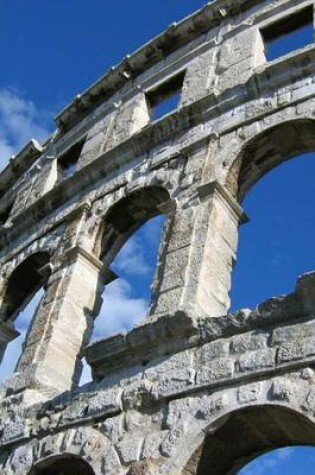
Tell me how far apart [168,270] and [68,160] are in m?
6.60

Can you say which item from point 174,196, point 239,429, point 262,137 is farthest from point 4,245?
point 239,429

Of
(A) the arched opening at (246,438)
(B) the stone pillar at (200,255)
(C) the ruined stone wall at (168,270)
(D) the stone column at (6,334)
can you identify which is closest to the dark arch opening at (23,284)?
(C) the ruined stone wall at (168,270)

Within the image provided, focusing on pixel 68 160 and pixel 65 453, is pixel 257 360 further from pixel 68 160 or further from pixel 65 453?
pixel 68 160

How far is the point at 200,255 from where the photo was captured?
24.6 ft

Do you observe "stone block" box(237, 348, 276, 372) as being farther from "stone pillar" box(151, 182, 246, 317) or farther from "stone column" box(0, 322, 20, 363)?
"stone column" box(0, 322, 20, 363)

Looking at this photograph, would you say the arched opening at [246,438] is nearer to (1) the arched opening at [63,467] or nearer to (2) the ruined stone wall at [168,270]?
(2) the ruined stone wall at [168,270]

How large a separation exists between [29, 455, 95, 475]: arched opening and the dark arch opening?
4.36 metres

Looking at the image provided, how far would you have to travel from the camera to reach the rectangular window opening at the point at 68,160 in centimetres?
1329

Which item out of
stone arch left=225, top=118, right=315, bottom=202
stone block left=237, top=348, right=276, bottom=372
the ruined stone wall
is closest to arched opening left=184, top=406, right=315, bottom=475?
the ruined stone wall

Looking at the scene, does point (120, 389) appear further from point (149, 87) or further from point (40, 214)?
point (149, 87)

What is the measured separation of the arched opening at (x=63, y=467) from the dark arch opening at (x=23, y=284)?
4.36 metres

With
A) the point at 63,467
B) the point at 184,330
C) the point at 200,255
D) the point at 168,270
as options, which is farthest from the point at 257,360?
the point at 63,467

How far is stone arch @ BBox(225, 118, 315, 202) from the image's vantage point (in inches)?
338

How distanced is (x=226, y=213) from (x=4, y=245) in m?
5.55
